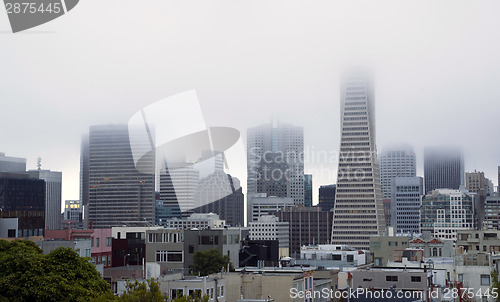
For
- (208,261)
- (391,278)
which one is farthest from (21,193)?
(391,278)

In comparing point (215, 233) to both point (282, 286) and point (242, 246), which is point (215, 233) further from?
point (282, 286)

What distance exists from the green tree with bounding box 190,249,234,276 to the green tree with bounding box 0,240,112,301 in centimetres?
3523

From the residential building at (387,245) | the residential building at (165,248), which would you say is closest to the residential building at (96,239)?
the residential building at (165,248)

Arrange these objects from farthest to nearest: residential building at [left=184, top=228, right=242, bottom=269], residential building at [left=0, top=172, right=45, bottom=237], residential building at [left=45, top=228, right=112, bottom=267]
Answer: residential building at [left=0, top=172, right=45, bottom=237]
residential building at [left=184, top=228, right=242, bottom=269]
residential building at [left=45, top=228, right=112, bottom=267]

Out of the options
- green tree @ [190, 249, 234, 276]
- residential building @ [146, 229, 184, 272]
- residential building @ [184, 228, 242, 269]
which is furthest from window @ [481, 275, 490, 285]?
residential building @ [146, 229, 184, 272]

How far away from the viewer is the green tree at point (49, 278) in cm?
4419

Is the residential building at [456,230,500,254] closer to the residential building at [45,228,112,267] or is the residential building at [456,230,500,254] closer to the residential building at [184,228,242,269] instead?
the residential building at [184,228,242,269]

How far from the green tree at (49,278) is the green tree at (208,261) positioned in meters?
35.2

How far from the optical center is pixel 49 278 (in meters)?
44.6

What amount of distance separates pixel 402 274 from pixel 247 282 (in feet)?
45.0


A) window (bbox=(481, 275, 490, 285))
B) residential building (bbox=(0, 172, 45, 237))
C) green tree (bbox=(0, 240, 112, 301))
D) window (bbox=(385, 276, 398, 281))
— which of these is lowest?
window (bbox=(481, 275, 490, 285))

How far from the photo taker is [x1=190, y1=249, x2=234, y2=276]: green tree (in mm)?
83125

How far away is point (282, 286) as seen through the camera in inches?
1999

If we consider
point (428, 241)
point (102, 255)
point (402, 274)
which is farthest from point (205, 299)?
point (428, 241)
